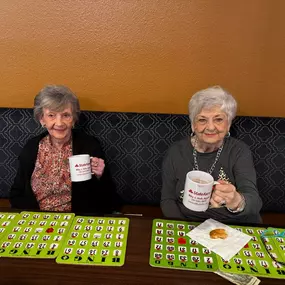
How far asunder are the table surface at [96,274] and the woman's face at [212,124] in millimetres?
715

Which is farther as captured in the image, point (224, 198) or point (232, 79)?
point (232, 79)

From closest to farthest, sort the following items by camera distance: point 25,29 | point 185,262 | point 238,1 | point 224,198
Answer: point 185,262
point 224,198
point 238,1
point 25,29

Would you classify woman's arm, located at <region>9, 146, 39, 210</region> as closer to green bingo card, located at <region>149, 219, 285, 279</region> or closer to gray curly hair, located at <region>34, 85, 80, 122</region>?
gray curly hair, located at <region>34, 85, 80, 122</region>

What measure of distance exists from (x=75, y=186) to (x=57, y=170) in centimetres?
16

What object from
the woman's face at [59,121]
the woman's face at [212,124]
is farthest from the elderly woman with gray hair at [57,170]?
the woman's face at [212,124]

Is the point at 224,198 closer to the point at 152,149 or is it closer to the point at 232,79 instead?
the point at 152,149

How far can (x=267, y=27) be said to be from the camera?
5.82 feet

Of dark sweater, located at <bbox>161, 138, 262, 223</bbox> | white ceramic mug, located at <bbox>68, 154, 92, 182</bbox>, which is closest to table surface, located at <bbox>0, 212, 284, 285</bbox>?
white ceramic mug, located at <bbox>68, 154, 92, 182</bbox>

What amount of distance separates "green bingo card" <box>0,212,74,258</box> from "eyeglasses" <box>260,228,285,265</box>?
2.60 feet

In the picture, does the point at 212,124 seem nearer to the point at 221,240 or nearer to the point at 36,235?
the point at 221,240

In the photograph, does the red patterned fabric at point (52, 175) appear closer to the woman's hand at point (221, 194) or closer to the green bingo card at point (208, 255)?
the green bingo card at point (208, 255)

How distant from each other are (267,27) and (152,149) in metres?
1.05

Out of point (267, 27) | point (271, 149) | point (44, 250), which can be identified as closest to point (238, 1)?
point (267, 27)

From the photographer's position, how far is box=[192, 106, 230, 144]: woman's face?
146cm
